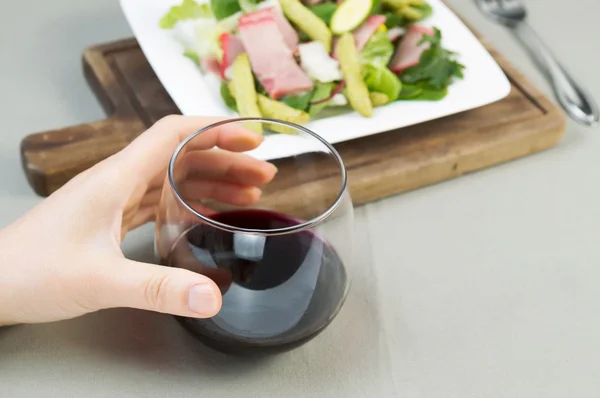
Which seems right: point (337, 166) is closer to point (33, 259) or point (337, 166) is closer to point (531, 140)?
point (33, 259)

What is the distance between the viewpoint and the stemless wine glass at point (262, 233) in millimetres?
595

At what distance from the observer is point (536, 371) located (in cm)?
77

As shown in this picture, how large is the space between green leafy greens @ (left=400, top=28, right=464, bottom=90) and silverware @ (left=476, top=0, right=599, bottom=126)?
20 cm

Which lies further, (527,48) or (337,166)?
(527,48)

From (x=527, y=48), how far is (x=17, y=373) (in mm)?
957

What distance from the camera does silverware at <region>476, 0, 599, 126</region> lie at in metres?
1.14

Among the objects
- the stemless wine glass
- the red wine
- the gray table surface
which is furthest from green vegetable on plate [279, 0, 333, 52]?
the red wine

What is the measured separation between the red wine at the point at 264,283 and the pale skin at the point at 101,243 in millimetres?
23

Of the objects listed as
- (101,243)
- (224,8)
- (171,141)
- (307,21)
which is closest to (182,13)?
(224,8)

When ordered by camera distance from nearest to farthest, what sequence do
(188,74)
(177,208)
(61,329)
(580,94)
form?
(177,208) → (61,329) → (188,74) → (580,94)

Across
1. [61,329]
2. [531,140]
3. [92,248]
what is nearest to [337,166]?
[92,248]

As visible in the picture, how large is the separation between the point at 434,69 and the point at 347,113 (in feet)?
0.47

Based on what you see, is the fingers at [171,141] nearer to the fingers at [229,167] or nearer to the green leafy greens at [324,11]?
the fingers at [229,167]

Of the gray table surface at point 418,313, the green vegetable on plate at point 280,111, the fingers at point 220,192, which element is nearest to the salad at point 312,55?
the green vegetable on plate at point 280,111
